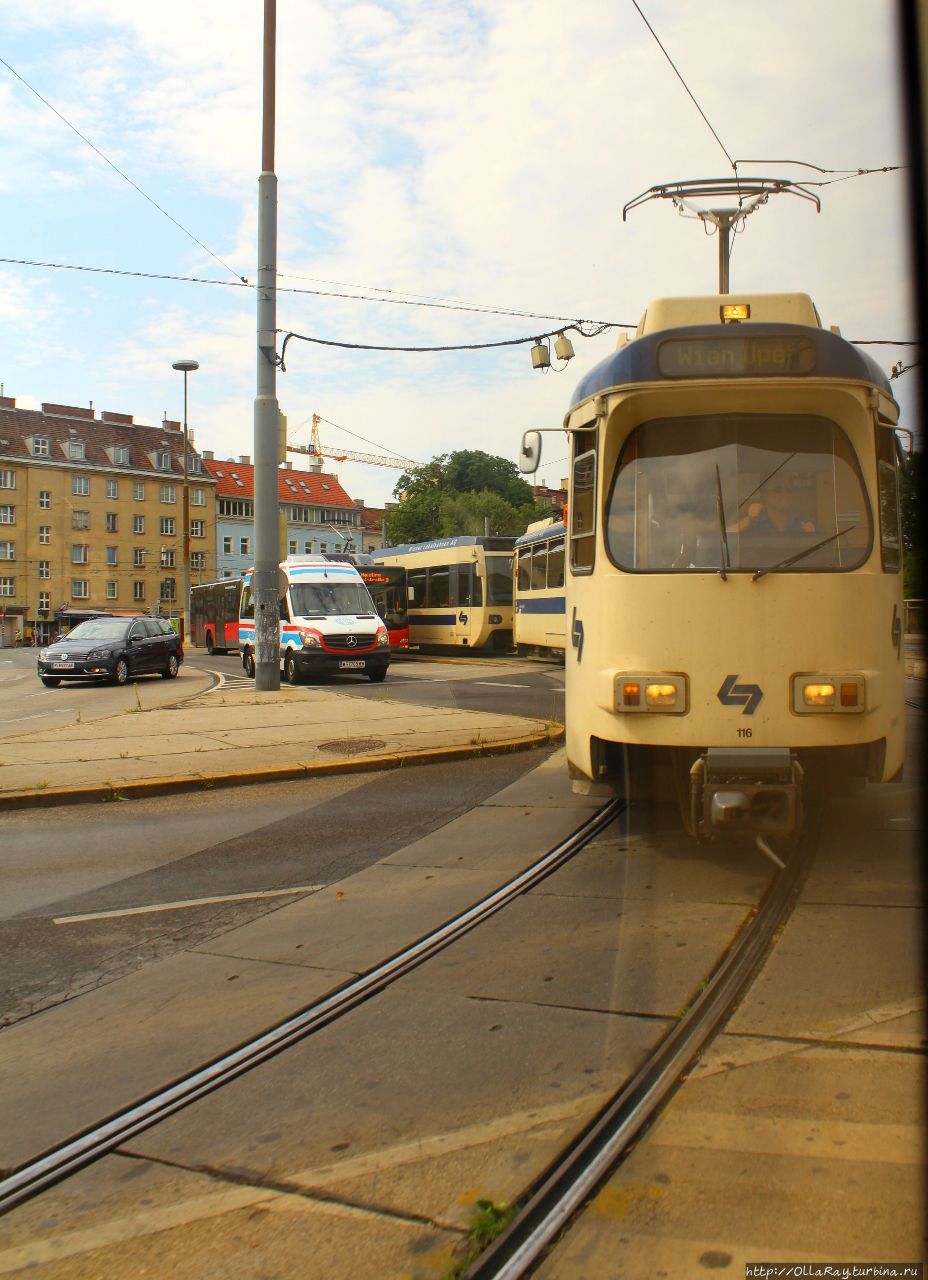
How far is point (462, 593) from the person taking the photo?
33.9 m

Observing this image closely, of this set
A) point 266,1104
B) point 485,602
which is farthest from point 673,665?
point 485,602

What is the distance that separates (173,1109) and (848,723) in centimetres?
395

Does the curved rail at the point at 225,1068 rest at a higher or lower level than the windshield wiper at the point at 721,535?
lower

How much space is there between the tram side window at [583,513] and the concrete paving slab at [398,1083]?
3.14 metres

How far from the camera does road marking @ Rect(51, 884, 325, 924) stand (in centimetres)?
579

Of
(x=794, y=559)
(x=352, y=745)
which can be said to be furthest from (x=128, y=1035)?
(x=352, y=745)

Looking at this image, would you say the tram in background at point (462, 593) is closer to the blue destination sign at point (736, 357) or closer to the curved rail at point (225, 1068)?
the blue destination sign at point (736, 357)

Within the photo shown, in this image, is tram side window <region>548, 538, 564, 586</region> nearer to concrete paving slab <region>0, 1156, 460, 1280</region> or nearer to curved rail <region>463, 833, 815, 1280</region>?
curved rail <region>463, 833, 815, 1280</region>

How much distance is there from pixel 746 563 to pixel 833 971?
240cm

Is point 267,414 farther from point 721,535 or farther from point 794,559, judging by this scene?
point 794,559

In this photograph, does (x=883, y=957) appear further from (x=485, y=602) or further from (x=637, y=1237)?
(x=485, y=602)

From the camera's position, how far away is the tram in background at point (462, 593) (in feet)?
108

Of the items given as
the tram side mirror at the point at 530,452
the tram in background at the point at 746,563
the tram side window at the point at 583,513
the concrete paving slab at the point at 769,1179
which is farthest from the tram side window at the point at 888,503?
the concrete paving slab at the point at 769,1179

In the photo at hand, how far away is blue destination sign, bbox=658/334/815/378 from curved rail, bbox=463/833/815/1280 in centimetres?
302
